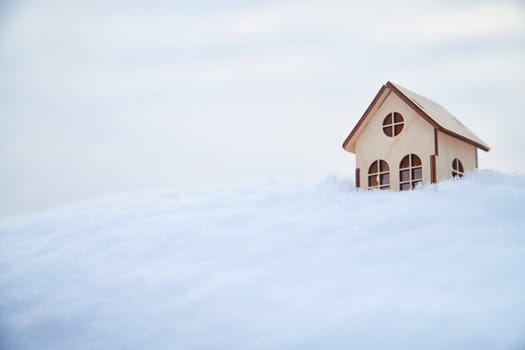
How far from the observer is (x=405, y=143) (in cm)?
799

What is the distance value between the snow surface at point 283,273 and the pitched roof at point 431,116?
0.66m

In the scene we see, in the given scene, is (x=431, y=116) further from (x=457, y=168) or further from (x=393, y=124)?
(x=457, y=168)

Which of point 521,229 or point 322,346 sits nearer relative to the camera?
point 322,346

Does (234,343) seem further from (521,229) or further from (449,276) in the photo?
(521,229)

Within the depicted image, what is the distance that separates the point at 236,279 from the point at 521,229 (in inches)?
116

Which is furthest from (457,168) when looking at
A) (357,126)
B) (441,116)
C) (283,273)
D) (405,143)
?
(283,273)

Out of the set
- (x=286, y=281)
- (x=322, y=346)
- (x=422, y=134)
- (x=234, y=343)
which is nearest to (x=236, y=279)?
(x=286, y=281)

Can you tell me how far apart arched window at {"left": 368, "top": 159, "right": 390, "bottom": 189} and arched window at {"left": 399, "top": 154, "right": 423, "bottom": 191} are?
0.65 feet

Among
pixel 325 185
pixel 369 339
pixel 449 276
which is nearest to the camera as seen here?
pixel 369 339

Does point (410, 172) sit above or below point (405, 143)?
below

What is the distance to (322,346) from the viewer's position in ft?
15.5

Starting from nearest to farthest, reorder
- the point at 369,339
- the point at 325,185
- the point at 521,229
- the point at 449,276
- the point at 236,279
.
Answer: the point at 369,339, the point at 449,276, the point at 236,279, the point at 521,229, the point at 325,185

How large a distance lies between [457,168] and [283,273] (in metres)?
3.56

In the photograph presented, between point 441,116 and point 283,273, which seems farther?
point 441,116
